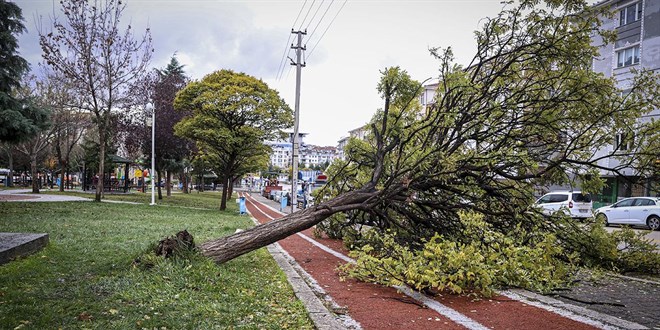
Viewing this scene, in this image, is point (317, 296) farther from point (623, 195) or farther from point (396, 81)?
point (623, 195)

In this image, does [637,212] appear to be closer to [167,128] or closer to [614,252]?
[614,252]

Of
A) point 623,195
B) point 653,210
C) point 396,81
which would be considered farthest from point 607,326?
point 623,195

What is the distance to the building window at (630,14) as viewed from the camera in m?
24.5

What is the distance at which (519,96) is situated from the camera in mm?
7715

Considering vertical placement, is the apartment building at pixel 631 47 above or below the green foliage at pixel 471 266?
above

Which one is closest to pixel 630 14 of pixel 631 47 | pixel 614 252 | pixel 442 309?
pixel 631 47

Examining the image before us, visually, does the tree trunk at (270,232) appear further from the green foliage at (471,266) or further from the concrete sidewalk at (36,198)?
the concrete sidewalk at (36,198)

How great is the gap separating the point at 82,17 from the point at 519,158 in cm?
2090

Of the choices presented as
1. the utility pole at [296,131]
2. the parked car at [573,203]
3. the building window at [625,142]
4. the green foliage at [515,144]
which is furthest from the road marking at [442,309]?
the parked car at [573,203]

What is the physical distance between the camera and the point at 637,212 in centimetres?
1702

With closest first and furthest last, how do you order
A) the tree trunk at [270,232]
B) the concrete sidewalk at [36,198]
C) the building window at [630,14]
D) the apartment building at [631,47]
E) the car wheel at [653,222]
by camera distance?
the tree trunk at [270,232] < the car wheel at [653,222] < the concrete sidewalk at [36,198] < the apartment building at [631,47] < the building window at [630,14]

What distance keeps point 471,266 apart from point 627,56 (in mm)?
26957

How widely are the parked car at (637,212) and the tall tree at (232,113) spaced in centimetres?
1529

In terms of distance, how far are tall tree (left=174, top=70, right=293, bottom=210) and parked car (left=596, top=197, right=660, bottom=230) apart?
50.2ft
